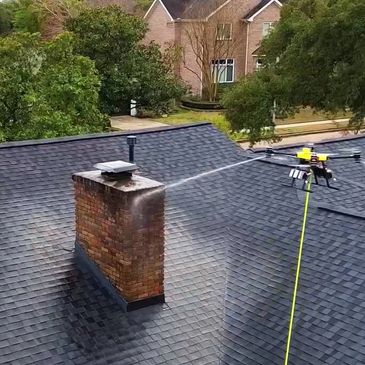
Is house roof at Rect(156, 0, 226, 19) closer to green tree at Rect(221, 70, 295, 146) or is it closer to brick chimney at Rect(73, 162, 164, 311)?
green tree at Rect(221, 70, 295, 146)

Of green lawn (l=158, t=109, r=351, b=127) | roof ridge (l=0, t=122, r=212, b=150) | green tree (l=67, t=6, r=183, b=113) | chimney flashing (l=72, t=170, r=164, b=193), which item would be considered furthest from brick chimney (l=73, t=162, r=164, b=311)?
green lawn (l=158, t=109, r=351, b=127)

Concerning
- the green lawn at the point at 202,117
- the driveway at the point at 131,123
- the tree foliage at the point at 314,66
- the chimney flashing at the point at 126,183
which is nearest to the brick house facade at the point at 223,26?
the green lawn at the point at 202,117

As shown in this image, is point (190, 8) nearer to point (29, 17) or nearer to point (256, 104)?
point (29, 17)

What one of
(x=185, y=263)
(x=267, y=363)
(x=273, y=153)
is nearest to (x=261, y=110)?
(x=273, y=153)

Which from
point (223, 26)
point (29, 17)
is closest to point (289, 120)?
point (223, 26)

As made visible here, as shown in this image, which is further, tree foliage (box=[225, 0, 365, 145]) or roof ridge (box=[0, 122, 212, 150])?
tree foliage (box=[225, 0, 365, 145])

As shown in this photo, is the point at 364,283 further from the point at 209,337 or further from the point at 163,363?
the point at 163,363
